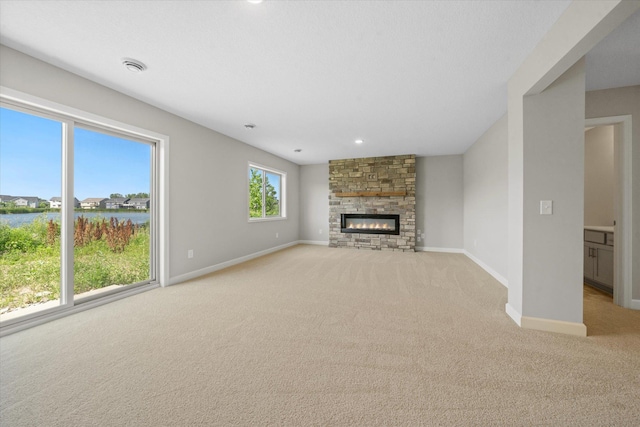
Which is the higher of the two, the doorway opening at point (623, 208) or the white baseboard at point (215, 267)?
the doorway opening at point (623, 208)

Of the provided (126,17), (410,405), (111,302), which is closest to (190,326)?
(111,302)

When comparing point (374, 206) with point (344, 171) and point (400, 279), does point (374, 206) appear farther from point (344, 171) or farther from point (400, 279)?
point (400, 279)

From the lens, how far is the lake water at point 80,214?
216cm

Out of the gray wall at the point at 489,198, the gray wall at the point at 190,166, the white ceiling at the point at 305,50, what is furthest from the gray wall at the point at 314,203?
the white ceiling at the point at 305,50

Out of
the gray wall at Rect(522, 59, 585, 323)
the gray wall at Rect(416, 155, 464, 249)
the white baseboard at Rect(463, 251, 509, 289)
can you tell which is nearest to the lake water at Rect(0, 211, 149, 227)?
the gray wall at Rect(522, 59, 585, 323)

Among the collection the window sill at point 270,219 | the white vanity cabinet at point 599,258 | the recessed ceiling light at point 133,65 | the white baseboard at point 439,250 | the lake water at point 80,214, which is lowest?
the white baseboard at point 439,250

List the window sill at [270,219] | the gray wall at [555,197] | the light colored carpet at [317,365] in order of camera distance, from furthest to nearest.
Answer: the window sill at [270,219] → the gray wall at [555,197] → the light colored carpet at [317,365]

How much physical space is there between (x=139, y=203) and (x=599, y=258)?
19.6 ft

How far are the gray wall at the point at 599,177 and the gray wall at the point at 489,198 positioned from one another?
4.43 feet

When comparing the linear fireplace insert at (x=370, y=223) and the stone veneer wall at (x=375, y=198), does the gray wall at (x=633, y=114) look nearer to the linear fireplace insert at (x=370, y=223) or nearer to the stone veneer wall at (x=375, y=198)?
the stone veneer wall at (x=375, y=198)

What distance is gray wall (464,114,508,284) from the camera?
3.47 m

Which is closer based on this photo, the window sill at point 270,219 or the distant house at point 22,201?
the distant house at point 22,201

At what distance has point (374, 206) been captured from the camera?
642 cm

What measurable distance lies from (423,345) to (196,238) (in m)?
3.33
